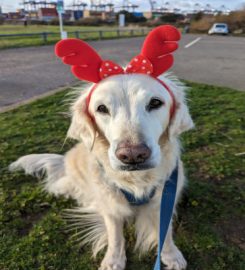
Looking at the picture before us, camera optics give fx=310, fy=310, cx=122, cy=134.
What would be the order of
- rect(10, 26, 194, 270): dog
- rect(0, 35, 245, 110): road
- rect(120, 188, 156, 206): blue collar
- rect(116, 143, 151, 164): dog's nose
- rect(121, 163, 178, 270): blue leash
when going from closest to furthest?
rect(116, 143, 151, 164): dog's nose
rect(10, 26, 194, 270): dog
rect(121, 163, 178, 270): blue leash
rect(120, 188, 156, 206): blue collar
rect(0, 35, 245, 110): road

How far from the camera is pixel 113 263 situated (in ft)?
8.18

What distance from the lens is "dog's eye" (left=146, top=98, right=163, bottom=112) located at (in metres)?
2.09

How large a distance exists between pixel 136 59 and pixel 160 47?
192mm

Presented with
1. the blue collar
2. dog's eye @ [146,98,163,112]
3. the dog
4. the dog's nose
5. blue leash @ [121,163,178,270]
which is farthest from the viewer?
the blue collar

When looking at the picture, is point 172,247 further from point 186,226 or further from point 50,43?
point 50,43

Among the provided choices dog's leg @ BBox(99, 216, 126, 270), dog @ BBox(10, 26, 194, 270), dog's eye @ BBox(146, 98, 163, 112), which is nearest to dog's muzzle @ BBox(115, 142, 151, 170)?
dog @ BBox(10, 26, 194, 270)

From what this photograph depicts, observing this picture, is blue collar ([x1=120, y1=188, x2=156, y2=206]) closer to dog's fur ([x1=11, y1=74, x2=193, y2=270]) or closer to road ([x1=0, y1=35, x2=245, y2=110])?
dog's fur ([x1=11, y1=74, x2=193, y2=270])

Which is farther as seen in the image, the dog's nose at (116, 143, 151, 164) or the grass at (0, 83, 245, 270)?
the grass at (0, 83, 245, 270)

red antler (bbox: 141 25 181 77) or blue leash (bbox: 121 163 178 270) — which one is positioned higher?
red antler (bbox: 141 25 181 77)

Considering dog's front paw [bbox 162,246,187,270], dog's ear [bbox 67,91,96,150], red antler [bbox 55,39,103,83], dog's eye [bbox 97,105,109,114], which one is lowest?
dog's front paw [bbox 162,246,187,270]

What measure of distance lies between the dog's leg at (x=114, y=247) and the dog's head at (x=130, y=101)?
0.75 metres

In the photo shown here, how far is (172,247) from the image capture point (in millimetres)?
2533

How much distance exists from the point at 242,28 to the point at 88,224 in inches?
1908

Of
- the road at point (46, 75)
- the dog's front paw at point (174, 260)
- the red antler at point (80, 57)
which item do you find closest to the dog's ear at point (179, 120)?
the red antler at point (80, 57)
